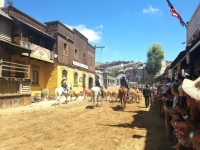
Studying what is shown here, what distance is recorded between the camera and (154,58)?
4297 cm

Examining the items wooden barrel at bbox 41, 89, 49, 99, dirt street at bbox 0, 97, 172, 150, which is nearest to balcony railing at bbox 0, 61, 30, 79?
wooden barrel at bbox 41, 89, 49, 99

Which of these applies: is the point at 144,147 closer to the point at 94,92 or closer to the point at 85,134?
the point at 85,134

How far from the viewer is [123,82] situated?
1253 cm

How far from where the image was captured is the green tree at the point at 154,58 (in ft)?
139

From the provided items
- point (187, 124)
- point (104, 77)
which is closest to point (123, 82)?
point (187, 124)

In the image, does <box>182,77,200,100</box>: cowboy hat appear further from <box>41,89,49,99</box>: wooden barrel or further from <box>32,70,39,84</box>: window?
<box>32,70,39,84</box>: window

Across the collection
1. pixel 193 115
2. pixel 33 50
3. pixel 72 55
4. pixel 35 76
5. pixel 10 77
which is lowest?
pixel 193 115

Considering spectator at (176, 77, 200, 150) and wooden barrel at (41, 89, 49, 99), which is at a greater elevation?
spectator at (176, 77, 200, 150)

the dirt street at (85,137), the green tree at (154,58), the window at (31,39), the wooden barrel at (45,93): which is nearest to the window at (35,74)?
the wooden barrel at (45,93)

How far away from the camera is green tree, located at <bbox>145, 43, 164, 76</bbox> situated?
4250 cm

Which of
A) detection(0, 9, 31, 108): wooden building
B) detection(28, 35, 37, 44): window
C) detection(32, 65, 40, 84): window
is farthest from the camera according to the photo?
Result: detection(32, 65, 40, 84): window

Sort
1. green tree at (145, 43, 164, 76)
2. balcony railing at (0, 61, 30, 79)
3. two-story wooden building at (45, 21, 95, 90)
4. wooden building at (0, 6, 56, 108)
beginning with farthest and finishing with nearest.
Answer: green tree at (145, 43, 164, 76) → two-story wooden building at (45, 21, 95, 90) → wooden building at (0, 6, 56, 108) → balcony railing at (0, 61, 30, 79)

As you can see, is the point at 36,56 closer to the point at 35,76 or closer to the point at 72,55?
the point at 35,76

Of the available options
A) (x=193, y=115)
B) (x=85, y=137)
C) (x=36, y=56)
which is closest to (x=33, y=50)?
(x=36, y=56)
